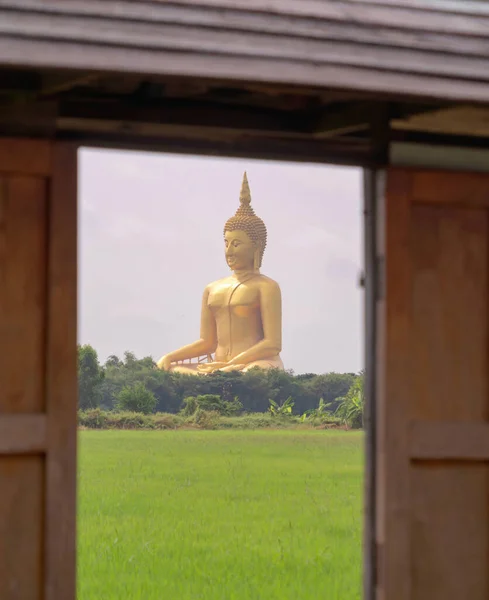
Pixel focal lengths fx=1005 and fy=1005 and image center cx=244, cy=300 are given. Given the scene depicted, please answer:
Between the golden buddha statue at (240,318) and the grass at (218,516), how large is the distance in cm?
172

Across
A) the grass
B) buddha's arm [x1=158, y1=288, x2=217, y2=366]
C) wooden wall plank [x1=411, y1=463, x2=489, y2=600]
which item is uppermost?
buddha's arm [x1=158, y1=288, x2=217, y2=366]

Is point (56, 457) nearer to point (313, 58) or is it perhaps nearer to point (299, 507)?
point (313, 58)

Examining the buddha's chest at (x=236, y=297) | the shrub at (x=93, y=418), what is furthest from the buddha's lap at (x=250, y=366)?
the shrub at (x=93, y=418)

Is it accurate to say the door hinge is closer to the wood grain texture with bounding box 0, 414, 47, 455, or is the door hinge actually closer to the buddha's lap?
the wood grain texture with bounding box 0, 414, 47, 455

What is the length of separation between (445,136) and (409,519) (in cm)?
187

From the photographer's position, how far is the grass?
32.2 ft

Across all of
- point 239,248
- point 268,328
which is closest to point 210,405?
Answer: point 268,328

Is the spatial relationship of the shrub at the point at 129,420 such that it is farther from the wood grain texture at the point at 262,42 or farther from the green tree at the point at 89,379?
the wood grain texture at the point at 262,42

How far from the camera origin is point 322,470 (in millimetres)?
18656

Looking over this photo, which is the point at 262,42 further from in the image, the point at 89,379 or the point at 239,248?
the point at 89,379

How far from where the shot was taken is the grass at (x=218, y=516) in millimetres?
9820

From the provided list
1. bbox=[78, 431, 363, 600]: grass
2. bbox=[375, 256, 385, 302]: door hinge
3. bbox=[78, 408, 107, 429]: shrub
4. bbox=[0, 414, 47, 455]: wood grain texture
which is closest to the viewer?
bbox=[0, 414, 47, 455]: wood grain texture

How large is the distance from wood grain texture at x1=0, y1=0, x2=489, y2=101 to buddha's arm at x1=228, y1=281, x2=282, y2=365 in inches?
723

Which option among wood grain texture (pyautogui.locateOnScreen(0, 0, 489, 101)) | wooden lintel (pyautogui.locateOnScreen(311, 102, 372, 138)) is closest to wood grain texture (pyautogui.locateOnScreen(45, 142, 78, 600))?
wood grain texture (pyautogui.locateOnScreen(0, 0, 489, 101))
